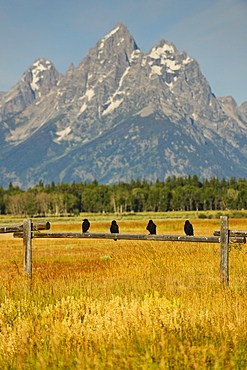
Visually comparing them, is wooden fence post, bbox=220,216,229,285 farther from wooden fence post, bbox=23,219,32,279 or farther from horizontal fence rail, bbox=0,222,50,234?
wooden fence post, bbox=23,219,32,279

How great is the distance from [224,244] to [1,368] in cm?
613

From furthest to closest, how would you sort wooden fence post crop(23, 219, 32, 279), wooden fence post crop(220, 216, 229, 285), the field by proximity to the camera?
wooden fence post crop(23, 219, 32, 279), wooden fence post crop(220, 216, 229, 285), the field

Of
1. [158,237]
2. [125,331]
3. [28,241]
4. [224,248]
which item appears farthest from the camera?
[28,241]

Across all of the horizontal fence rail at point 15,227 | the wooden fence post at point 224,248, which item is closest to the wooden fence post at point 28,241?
the horizontal fence rail at point 15,227

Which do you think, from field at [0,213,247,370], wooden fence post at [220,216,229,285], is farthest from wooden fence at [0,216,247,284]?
field at [0,213,247,370]

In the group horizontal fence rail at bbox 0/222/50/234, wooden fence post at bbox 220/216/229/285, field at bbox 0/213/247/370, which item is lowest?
field at bbox 0/213/247/370

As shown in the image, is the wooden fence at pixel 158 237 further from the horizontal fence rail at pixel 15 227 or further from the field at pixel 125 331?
the field at pixel 125 331

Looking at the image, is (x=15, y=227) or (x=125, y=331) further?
(x=15, y=227)

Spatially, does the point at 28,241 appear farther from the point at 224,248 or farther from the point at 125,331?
the point at 125,331

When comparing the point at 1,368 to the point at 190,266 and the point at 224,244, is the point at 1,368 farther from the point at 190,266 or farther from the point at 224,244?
the point at 190,266

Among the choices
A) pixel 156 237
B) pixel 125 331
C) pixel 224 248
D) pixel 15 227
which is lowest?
pixel 125 331

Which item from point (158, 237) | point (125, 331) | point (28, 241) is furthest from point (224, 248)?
point (28, 241)

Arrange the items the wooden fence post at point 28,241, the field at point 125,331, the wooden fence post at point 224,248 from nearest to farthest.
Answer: the field at point 125,331, the wooden fence post at point 224,248, the wooden fence post at point 28,241

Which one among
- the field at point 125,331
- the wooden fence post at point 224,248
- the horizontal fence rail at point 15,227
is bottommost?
the field at point 125,331
